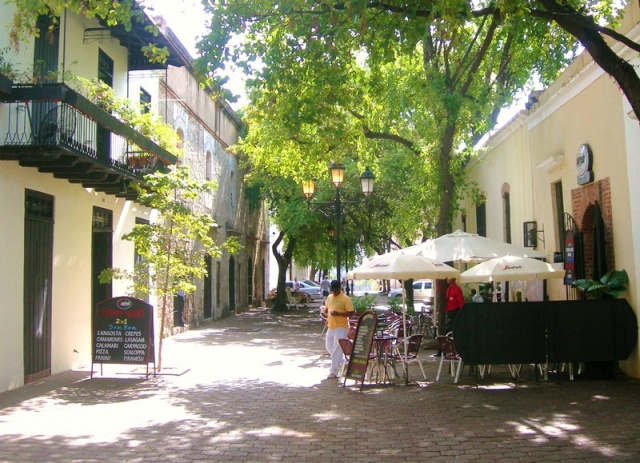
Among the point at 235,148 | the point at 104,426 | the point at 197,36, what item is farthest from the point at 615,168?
the point at 235,148

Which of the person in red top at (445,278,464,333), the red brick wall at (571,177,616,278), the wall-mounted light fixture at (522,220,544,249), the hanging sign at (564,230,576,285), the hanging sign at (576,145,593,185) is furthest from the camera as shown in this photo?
the wall-mounted light fixture at (522,220,544,249)

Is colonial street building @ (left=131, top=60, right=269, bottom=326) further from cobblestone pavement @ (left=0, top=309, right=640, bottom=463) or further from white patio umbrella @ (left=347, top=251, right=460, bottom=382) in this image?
cobblestone pavement @ (left=0, top=309, right=640, bottom=463)

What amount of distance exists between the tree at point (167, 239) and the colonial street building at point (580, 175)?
21.4ft

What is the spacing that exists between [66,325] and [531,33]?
9791 mm

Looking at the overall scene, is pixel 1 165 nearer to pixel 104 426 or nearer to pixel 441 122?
pixel 104 426

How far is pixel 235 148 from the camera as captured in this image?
2830cm

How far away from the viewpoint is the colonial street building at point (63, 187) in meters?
9.99

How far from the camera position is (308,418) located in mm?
8195

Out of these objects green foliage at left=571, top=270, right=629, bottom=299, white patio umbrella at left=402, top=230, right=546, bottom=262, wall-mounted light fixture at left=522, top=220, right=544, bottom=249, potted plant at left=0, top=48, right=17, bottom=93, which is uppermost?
potted plant at left=0, top=48, right=17, bottom=93

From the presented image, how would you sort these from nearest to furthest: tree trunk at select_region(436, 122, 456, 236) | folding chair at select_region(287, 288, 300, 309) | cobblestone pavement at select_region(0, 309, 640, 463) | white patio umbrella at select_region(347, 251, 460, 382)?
cobblestone pavement at select_region(0, 309, 640, 463), white patio umbrella at select_region(347, 251, 460, 382), tree trunk at select_region(436, 122, 456, 236), folding chair at select_region(287, 288, 300, 309)

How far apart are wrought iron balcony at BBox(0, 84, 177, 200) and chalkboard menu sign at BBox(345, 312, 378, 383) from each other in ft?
16.7

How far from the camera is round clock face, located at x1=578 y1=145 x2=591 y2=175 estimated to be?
11969mm

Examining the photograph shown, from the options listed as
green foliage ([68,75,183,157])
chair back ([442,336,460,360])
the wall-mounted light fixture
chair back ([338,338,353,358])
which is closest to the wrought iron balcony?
green foliage ([68,75,183,157])

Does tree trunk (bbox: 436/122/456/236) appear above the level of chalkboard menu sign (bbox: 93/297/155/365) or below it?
above
